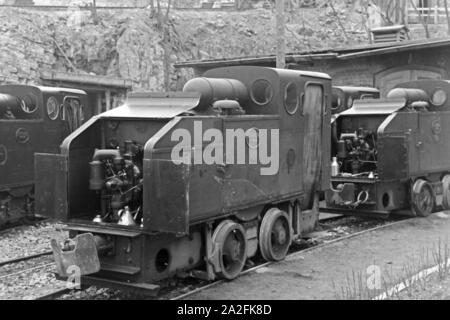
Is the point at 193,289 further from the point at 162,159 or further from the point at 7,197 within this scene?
the point at 7,197

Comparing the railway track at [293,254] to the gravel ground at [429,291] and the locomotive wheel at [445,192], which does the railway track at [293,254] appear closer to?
the locomotive wheel at [445,192]

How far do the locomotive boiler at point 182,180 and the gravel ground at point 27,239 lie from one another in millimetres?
2317

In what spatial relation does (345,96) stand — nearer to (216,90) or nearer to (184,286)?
(216,90)

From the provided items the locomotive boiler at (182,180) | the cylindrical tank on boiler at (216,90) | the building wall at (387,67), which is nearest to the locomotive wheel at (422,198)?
the locomotive boiler at (182,180)

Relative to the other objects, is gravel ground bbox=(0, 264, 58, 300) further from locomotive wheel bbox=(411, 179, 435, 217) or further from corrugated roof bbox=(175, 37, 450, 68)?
corrugated roof bbox=(175, 37, 450, 68)

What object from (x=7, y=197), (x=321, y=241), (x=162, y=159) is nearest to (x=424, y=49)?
(x=321, y=241)

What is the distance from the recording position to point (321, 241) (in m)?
9.88

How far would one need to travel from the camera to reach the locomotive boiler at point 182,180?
20.1 feet

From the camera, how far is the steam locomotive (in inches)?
440

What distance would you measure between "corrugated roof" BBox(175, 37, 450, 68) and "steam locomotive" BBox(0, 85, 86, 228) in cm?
950

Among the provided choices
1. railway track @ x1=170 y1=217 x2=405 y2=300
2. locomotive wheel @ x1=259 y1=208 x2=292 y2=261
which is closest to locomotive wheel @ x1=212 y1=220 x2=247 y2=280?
railway track @ x1=170 y1=217 x2=405 y2=300

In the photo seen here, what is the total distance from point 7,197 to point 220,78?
5395 mm

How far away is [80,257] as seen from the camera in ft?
19.7

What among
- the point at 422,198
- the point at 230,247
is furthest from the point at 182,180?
the point at 422,198
